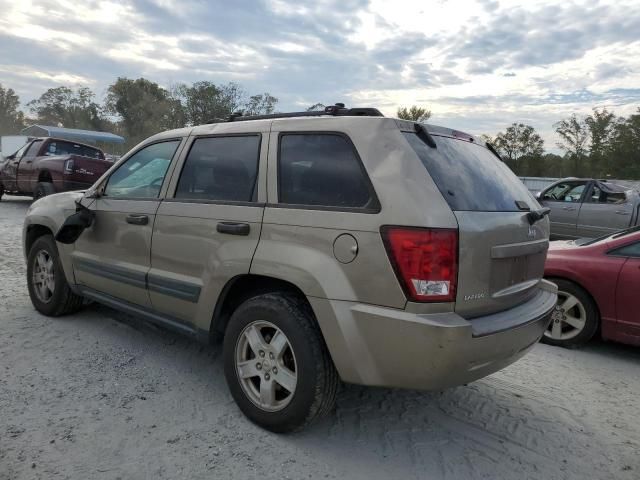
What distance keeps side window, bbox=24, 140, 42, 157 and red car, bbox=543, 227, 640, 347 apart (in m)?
12.4

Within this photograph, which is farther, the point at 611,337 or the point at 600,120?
the point at 600,120

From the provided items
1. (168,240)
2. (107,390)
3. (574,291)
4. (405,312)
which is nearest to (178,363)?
(107,390)

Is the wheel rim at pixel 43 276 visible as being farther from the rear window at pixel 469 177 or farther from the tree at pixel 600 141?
the tree at pixel 600 141

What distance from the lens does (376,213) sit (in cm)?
240

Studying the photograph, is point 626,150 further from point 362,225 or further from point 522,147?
point 362,225

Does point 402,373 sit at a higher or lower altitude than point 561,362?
higher

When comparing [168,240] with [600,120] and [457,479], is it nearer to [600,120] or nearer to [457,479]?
[457,479]

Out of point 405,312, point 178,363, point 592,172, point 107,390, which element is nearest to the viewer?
point 405,312

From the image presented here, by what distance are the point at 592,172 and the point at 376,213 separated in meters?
38.8

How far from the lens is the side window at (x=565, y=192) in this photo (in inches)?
439

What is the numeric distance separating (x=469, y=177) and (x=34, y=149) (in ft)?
42.2

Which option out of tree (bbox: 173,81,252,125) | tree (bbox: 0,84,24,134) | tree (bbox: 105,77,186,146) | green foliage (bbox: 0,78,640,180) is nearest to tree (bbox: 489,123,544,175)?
green foliage (bbox: 0,78,640,180)

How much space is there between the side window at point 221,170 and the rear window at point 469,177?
1.03 metres

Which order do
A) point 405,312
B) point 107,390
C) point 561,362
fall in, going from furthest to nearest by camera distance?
point 561,362 < point 107,390 < point 405,312
